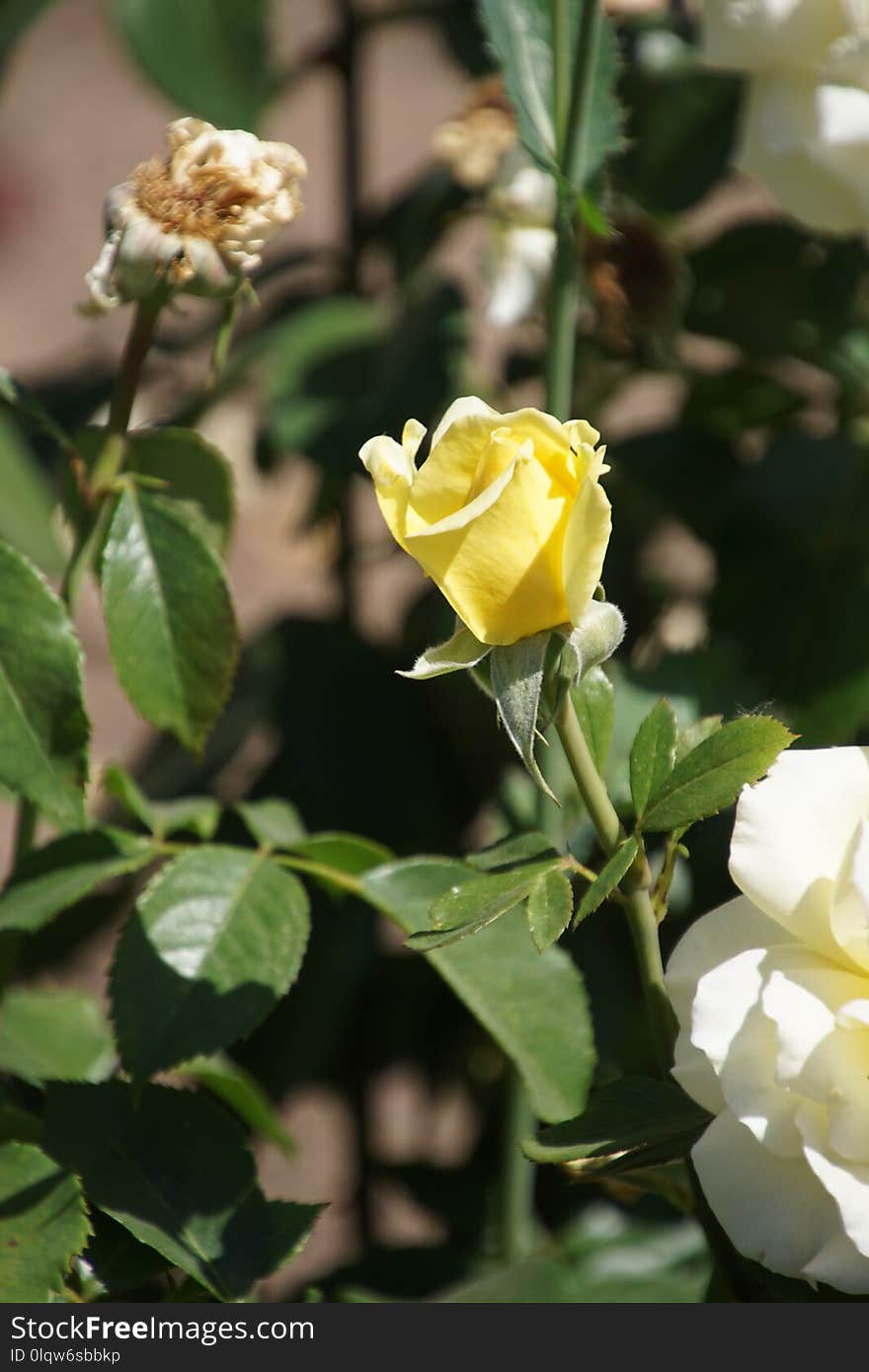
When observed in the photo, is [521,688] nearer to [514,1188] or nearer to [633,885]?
[633,885]

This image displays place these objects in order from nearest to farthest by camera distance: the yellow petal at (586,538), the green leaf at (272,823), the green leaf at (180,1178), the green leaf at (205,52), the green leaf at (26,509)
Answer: the yellow petal at (586,538) → the green leaf at (180,1178) → the green leaf at (272,823) → the green leaf at (205,52) → the green leaf at (26,509)

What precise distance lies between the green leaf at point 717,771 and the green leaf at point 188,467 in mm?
225

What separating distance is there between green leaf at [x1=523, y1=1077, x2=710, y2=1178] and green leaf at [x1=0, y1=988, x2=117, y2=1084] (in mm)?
265

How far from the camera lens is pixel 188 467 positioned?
1.71 feet

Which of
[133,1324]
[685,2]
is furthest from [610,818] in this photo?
[685,2]

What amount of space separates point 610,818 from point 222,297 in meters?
0.20

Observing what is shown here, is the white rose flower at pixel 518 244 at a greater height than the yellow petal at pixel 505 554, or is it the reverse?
the yellow petal at pixel 505 554

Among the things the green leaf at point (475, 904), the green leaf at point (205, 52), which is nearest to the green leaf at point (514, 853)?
the green leaf at point (475, 904)

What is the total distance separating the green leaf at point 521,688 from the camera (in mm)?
329

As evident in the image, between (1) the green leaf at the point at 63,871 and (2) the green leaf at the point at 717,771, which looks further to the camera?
(1) the green leaf at the point at 63,871

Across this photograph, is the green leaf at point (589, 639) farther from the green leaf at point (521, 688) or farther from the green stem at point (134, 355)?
the green stem at point (134, 355)

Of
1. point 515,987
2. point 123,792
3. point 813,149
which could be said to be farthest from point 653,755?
point 813,149

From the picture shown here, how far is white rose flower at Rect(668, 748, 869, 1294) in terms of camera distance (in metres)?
0.33

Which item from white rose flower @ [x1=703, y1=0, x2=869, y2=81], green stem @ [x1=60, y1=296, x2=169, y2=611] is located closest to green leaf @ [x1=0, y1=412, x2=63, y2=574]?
green stem @ [x1=60, y1=296, x2=169, y2=611]
